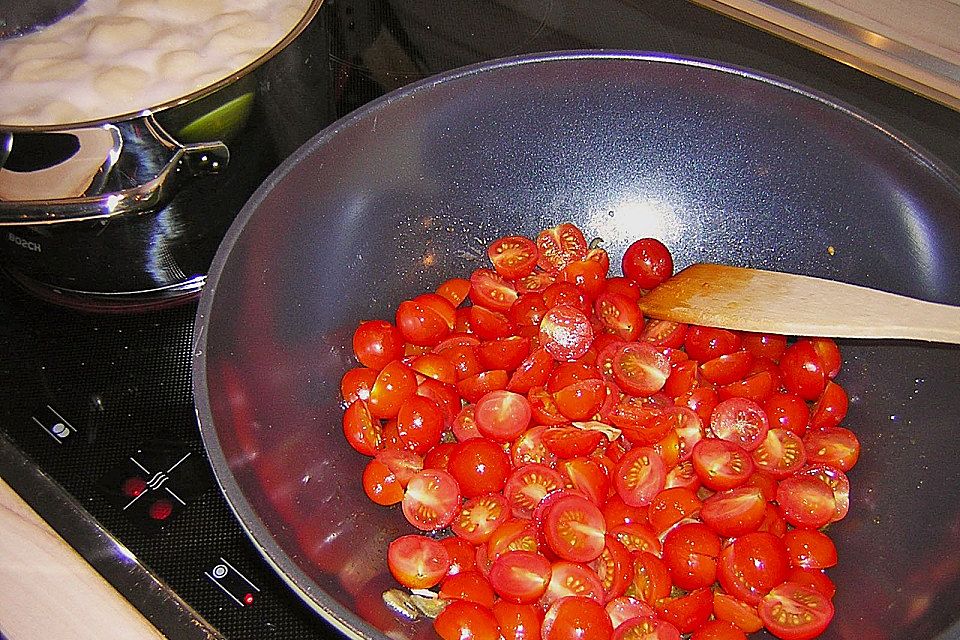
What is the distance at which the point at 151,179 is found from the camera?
100cm

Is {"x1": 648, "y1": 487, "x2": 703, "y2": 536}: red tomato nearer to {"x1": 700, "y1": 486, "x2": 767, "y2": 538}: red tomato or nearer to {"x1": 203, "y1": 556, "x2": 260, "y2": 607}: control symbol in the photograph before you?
{"x1": 700, "y1": 486, "x2": 767, "y2": 538}: red tomato

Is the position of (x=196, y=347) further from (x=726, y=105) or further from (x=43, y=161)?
(x=726, y=105)

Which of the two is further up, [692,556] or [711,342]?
[711,342]

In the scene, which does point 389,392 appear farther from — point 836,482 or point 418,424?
point 836,482

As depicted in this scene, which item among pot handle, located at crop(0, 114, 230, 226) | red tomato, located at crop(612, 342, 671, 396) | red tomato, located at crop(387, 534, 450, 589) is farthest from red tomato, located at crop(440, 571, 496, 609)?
pot handle, located at crop(0, 114, 230, 226)

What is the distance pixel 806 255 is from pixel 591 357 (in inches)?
12.9

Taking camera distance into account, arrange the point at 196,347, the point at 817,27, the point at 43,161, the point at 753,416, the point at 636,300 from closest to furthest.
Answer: the point at 196,347, the point at 43,161, the point at 753,416, the point at 636,300, the point at 817,27

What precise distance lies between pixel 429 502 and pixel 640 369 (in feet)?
1.08

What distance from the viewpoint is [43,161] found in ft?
3.15

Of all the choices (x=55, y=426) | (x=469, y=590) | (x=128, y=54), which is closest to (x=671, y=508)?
(x=469, y=590)

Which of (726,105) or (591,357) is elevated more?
(726,105)

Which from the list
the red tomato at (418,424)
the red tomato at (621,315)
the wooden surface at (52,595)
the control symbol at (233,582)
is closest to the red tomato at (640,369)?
the red tomato at (621,315)

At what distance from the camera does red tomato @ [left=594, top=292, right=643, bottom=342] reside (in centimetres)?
120

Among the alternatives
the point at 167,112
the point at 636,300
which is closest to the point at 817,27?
the point at 636,300
